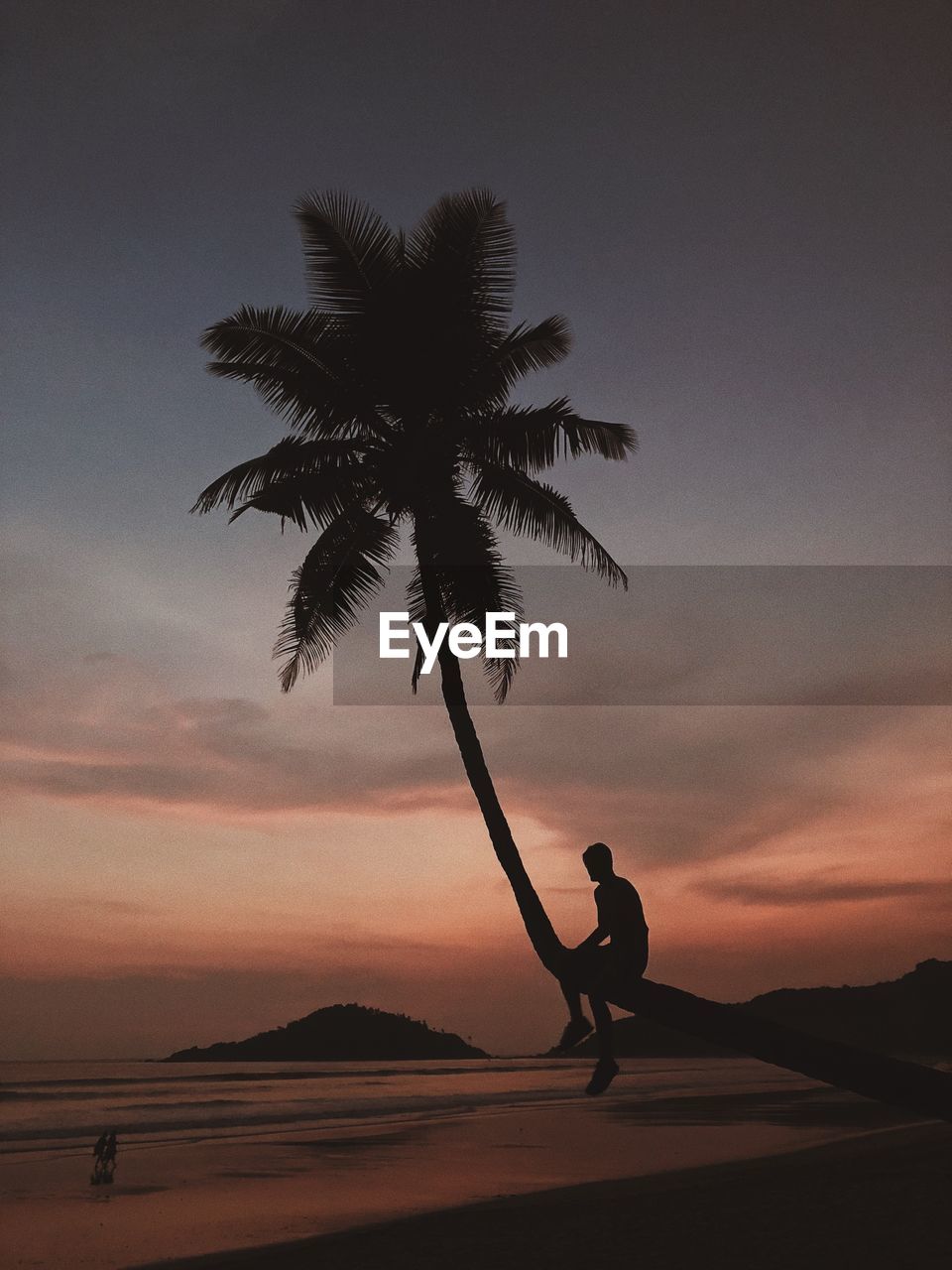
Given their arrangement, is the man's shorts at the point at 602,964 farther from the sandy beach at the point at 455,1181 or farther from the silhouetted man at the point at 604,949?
the sandy beach at the point at 455,1181

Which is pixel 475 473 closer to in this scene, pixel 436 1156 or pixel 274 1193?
pixel 274 1193

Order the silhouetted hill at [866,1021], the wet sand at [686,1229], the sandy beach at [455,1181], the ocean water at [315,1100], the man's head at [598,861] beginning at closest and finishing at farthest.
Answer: the man's head at [598,861] → the wet sand at [686,1229] → the sandy beach at [455,1181] → the ocean water at [315,1100] → the silhouetted hill at [866,1021]

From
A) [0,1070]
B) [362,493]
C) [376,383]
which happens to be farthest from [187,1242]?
[0,1070]

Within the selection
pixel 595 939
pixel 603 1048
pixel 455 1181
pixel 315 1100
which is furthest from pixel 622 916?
pixel 315 1100

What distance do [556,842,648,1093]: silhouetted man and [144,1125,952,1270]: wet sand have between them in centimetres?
469

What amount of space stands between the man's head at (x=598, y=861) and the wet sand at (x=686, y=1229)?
5.98m

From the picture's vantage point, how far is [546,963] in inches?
410

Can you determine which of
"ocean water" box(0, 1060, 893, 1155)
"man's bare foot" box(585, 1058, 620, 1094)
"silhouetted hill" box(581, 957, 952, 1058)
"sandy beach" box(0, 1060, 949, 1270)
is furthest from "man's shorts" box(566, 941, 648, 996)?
"silhouetted hill" box(581, 957, 952, 1058)

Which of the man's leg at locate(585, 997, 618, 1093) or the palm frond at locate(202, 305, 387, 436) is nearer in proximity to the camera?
the man's leg at locate(585, 997, 618, 1093)

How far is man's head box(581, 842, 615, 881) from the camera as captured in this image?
9008 millimetres

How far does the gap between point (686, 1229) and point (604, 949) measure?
728 cm

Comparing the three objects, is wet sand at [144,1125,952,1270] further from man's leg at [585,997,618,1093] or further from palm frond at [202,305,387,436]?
palm frond at [202,305,387,436]

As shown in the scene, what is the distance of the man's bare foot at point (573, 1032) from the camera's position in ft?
31.0

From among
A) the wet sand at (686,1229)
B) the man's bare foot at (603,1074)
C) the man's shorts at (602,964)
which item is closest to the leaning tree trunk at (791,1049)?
the man's shorts at (602,964)
